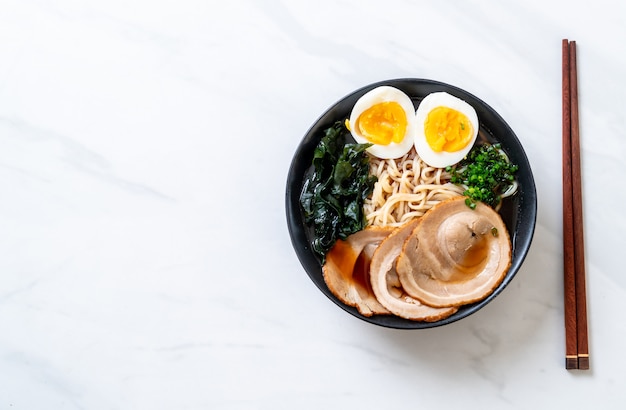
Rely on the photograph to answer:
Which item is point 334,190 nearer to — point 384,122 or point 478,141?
point 384,122

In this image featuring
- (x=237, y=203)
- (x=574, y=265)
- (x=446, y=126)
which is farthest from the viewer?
(x=237, y=203)

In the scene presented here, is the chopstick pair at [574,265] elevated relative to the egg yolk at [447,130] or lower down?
lower down

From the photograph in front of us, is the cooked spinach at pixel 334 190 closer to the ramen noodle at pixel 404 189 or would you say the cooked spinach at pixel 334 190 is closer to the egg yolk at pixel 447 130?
the ramen noodle at pixel 404 189

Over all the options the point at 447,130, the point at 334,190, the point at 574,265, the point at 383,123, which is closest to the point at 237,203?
the point at 334,190

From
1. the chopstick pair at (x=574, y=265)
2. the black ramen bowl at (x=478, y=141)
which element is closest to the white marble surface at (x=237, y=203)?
the chopstick pair at (x=574, y=265)

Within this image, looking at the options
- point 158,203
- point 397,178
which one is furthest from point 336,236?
point 158,203

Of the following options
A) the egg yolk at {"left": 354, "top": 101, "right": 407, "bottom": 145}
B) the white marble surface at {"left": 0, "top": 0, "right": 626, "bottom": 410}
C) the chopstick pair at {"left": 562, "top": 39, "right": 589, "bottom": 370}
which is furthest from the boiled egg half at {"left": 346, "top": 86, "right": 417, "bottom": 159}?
the chopstick pair at {"left": 562, "top": 39, "right": 589, "bottom": 370}

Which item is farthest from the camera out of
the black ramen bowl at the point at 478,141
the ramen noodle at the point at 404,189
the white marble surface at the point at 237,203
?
the white marble surface at the point at 237,203
